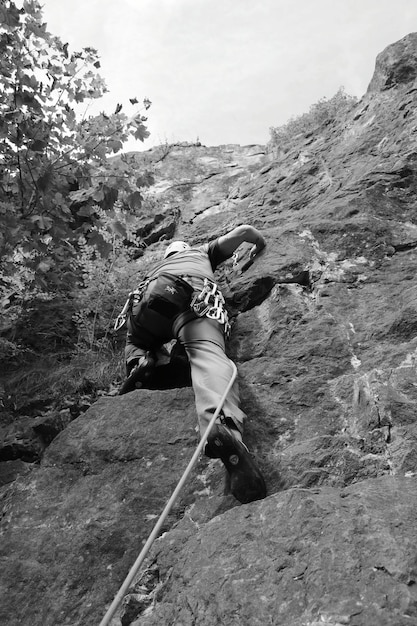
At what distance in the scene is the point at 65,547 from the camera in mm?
3596

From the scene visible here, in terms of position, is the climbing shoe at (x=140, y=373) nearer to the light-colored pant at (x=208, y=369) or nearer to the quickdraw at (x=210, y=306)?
the light-colored pant at (x=208, y=369)

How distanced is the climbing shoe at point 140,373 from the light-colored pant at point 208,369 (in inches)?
7.5

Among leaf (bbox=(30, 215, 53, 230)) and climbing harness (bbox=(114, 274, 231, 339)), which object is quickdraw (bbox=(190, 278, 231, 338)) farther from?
leaf (bbox=(30, 215, 53, 230))

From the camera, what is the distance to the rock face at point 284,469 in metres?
2.47

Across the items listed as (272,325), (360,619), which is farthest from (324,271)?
(360,619)

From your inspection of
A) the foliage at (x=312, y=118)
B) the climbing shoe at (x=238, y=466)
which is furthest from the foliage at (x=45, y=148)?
the foliage at (x=312, y=118)

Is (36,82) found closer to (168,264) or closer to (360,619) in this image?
(168,264)

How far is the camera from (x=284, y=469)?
3.40 metres

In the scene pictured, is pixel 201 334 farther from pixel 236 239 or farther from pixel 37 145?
pixel 37 145

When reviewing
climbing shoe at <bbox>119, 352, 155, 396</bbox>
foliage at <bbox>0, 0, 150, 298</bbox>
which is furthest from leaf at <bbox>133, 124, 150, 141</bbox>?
climbing shoe at <bbox>119, 352, 155, 396</bbox>

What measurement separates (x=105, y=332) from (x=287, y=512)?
3911 millimetres

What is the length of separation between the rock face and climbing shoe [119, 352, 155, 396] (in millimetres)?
152

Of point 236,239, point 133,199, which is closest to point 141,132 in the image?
Result: point 133,199

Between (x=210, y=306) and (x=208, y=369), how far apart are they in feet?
2.31
